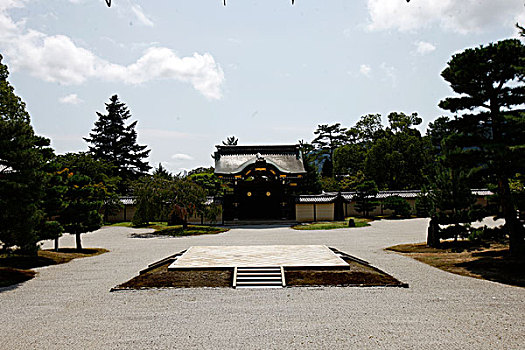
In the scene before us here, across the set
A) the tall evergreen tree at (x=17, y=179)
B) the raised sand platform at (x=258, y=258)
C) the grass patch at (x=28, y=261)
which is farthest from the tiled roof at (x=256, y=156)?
the tall evergreen tree at (x=17, y=179)

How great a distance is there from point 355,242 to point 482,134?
704cm

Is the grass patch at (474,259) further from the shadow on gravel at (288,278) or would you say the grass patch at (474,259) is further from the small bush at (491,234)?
the shadow on gravel at (288,278)

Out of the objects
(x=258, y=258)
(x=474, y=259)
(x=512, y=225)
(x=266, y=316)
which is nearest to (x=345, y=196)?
(x=474, y=259)

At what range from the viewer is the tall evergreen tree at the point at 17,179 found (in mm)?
9438

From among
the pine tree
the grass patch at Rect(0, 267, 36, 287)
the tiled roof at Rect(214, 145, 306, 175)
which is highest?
the tiled roof at Rect(214, 145, 306, 175)

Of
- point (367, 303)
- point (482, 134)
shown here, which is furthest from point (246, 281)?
point (482, 134)

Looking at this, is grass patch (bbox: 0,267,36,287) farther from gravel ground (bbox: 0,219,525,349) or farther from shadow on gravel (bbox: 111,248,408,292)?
shadow on gravel (bbox: 111,248,408,292)

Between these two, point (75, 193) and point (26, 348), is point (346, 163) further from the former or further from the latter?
point (26, 348)

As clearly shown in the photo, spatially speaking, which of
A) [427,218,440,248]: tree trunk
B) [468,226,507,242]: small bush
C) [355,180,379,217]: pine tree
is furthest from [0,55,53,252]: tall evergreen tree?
[355,180,379,217]: pine tree

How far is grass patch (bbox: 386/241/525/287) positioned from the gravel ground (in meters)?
0.78

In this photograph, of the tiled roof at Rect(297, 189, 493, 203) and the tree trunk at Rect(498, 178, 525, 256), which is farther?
the tiled roof at Rect(297, 189, 493, 203)

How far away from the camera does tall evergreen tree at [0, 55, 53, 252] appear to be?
944cm

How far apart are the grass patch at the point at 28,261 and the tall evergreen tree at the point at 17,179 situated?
0.76 meters

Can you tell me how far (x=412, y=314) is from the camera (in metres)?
6.38
